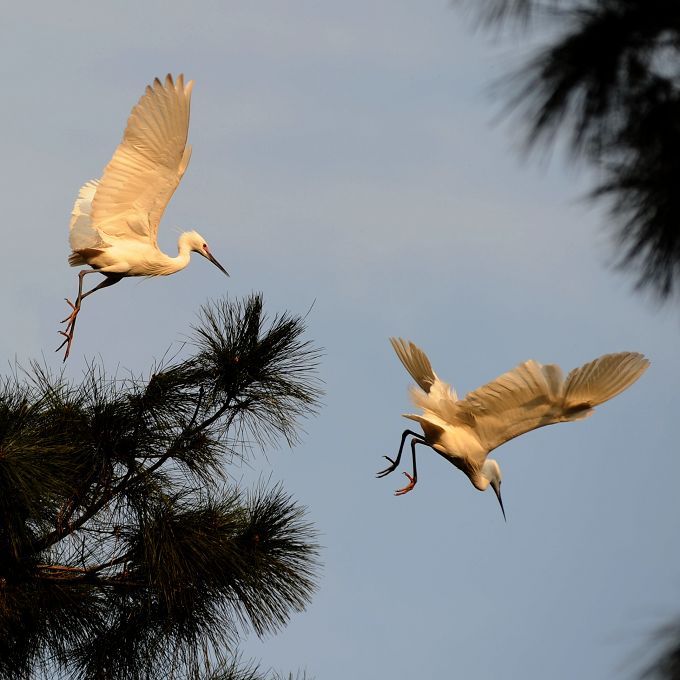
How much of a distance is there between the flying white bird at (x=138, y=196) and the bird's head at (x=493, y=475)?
69.8 inches

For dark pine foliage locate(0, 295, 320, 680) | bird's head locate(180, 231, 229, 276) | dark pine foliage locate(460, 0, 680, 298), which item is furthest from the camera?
bird's head locate(180, 231, 229, 276)

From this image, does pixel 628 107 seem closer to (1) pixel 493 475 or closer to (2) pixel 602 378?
(2) pixel 602 378

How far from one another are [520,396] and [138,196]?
2.12m

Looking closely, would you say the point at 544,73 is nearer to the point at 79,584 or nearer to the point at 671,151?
the point at 671,151

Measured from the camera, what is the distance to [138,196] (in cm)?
564

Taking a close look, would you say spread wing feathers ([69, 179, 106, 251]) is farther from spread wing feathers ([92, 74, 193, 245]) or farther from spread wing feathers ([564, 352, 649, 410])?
spread wing feathers ([564, 352, 649, 410])

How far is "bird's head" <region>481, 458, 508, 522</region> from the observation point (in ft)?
16.9

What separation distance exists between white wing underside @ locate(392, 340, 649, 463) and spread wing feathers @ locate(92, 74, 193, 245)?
1552 mm

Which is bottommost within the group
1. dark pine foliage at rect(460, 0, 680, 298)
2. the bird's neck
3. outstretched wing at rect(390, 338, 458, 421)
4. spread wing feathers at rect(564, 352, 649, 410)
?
dark pine foliage at rect(460, 0, 680, 298)

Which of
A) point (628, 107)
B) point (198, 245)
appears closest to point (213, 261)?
point (198, 245)

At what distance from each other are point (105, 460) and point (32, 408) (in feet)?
0.95

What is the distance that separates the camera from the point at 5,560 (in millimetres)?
3869

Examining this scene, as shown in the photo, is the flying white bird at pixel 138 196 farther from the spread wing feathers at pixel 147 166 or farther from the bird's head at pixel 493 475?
the bird's head at pixel 493 475

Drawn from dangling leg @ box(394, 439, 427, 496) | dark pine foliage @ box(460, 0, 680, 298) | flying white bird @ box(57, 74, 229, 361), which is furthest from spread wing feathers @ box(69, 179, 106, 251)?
dark pine foliage @ box(460, 0, 680, 298)
